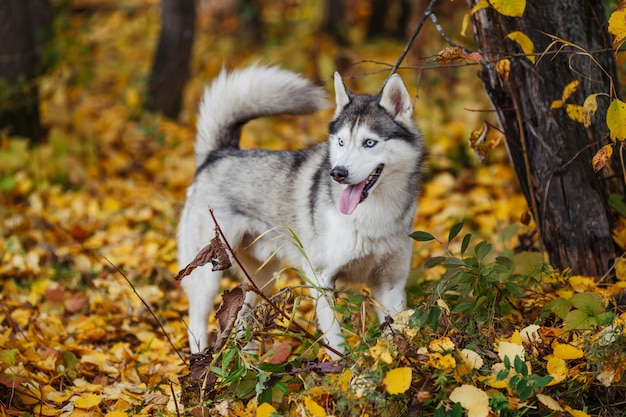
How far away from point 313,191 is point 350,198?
506 millimetres

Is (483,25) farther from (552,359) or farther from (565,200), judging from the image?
(552,359)

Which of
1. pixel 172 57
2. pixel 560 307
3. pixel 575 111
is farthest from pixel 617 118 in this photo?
pixel 172 57

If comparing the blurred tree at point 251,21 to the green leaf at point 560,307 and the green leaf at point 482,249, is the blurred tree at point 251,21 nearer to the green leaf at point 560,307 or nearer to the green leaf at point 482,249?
the green leaf at point 482,249

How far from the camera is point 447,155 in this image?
23.8 ft

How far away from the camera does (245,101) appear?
14.7ft

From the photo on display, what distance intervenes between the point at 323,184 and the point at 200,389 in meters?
1.33

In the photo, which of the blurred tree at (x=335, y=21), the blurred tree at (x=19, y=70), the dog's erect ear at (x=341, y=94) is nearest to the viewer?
the dog's erect ear at (x=341, y=94)

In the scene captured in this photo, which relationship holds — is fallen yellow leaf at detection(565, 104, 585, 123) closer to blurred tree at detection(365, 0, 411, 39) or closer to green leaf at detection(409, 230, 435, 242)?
green leaf at detection(409, 230, 435, 242)

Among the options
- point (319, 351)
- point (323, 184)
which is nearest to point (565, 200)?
point (323, 184)

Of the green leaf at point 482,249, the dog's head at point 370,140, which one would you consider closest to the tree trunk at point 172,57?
the dog's head at point 370,140

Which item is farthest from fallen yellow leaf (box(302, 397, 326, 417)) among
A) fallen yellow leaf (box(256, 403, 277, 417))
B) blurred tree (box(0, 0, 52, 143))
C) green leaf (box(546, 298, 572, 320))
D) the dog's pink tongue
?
blurred tree (box(0, 0, 52, 143))

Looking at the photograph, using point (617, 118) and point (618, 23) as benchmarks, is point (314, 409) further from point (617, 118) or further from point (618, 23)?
point (618, 23)

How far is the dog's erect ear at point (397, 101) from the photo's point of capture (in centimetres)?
365

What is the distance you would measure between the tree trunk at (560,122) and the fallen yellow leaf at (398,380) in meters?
1.76
